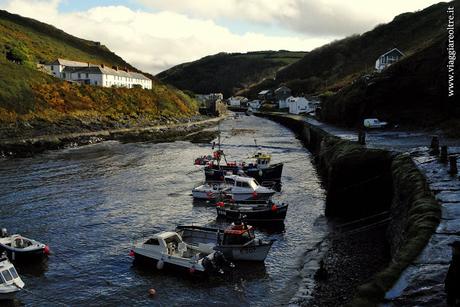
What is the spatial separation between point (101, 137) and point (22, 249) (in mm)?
72459

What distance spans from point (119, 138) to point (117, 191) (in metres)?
54.3

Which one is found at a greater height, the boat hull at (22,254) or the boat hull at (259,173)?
the boat hull at (259,173)

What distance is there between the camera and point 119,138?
105 metres

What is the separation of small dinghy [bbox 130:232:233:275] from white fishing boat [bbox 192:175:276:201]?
15360 millimetres

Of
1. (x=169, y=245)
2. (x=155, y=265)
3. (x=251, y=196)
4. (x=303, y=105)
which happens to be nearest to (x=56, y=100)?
(x=251, y=196)

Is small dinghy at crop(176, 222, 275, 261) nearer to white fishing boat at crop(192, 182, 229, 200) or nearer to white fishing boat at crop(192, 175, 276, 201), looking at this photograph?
white fishing boat at crop(192, 175, 276, 201)

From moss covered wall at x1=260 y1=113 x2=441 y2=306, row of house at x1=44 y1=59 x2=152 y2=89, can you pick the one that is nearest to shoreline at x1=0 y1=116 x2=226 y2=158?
row of house at x1=44 y1=59 x2=152 y2=89

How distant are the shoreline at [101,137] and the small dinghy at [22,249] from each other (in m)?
47.9

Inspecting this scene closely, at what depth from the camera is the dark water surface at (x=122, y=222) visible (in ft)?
89.8

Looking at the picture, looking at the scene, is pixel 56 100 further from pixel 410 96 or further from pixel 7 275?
pixel 7 275

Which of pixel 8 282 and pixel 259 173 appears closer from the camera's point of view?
pixel 8 282

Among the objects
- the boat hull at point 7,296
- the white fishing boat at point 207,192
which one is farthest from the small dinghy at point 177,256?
the white fishing boat at point 207,192

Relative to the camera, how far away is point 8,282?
26109 mm

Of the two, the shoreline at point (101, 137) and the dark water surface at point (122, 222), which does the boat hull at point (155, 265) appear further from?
the shoreline at point (101, 137)
